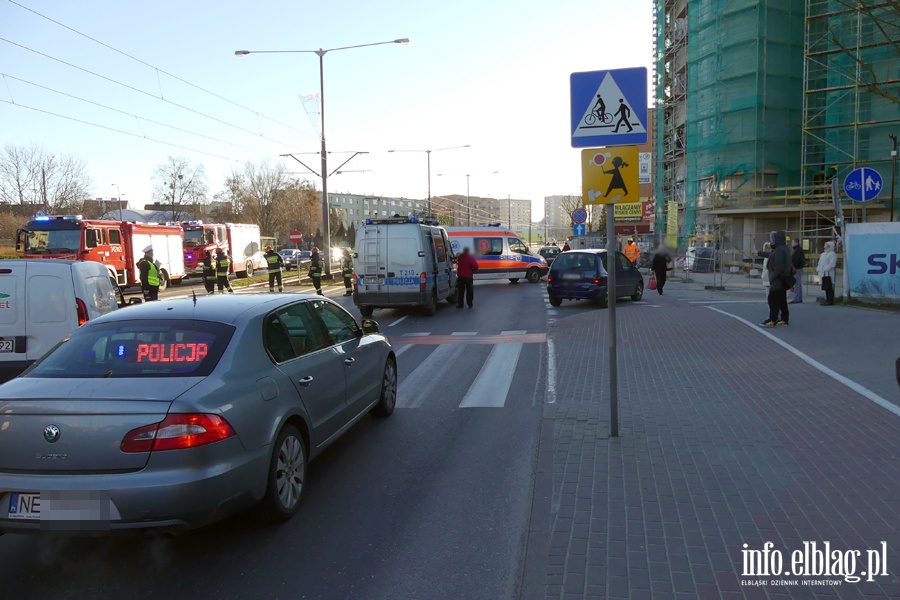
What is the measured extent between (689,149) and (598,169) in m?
40.2

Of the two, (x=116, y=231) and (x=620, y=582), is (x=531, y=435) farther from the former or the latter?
(x=116, y=231)

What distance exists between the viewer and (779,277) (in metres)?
12.3

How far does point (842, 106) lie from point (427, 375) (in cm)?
3523

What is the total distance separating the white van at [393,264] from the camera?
16469 mm

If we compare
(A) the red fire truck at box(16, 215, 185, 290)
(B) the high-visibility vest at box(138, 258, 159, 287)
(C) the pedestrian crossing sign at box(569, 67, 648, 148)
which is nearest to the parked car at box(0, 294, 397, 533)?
(C) the pedestrian crossing sign at box(569, 67, 648, 148)

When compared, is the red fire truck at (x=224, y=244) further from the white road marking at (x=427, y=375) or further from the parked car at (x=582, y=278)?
the white road marking at (x=427, y=375)

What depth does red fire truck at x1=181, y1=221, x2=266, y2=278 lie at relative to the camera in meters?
35.8

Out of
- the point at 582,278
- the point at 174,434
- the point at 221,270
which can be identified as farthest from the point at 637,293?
the point at 174,434

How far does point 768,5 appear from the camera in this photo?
37.8 m

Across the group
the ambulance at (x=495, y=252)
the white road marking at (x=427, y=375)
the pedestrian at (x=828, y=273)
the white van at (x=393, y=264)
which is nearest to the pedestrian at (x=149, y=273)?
the white van at (x=393, y=264)

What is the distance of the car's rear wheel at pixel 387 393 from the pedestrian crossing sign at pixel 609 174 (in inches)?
110

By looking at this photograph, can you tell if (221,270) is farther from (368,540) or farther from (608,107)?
(368,540)

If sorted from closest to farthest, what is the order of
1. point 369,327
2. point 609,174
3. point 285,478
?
point 285,478
point 609,174
point 369,327

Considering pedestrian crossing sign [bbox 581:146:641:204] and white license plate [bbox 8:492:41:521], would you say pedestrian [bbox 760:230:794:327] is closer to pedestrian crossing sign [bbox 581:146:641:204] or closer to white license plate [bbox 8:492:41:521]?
pedestrian crossing sign [bbox 581:146:641:204]
